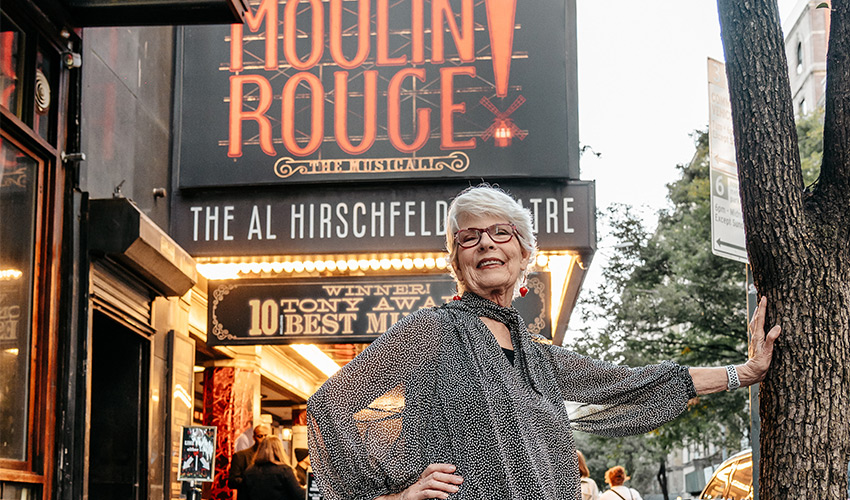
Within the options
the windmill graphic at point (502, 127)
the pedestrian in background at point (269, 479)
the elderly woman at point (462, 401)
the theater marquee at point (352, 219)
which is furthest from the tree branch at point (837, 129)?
the pedestrian in background at point (269, 479)

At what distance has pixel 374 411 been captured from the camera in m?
3.00

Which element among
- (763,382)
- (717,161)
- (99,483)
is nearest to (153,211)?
(99,483)

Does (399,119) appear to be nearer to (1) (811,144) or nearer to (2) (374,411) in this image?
(2) (374,411)

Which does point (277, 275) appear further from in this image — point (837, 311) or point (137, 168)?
point (837, 311)

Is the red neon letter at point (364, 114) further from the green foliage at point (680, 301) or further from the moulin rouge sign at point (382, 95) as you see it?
the green foliage at point (680, 301)

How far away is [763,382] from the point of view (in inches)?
150

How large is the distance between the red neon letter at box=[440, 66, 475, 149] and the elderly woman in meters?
6.27

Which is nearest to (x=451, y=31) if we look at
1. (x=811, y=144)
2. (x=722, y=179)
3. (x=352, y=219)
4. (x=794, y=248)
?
(x=352, y=219)

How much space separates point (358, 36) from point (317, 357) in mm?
9141

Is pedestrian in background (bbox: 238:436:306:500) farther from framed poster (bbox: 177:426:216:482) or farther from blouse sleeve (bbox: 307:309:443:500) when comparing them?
blouse sleeve (bbox: 307:309:443:500)

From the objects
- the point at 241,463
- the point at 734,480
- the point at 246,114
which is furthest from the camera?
the point at 734,480

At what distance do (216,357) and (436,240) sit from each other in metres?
5.79

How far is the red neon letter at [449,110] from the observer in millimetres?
9500

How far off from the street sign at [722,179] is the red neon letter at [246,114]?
176 inches
